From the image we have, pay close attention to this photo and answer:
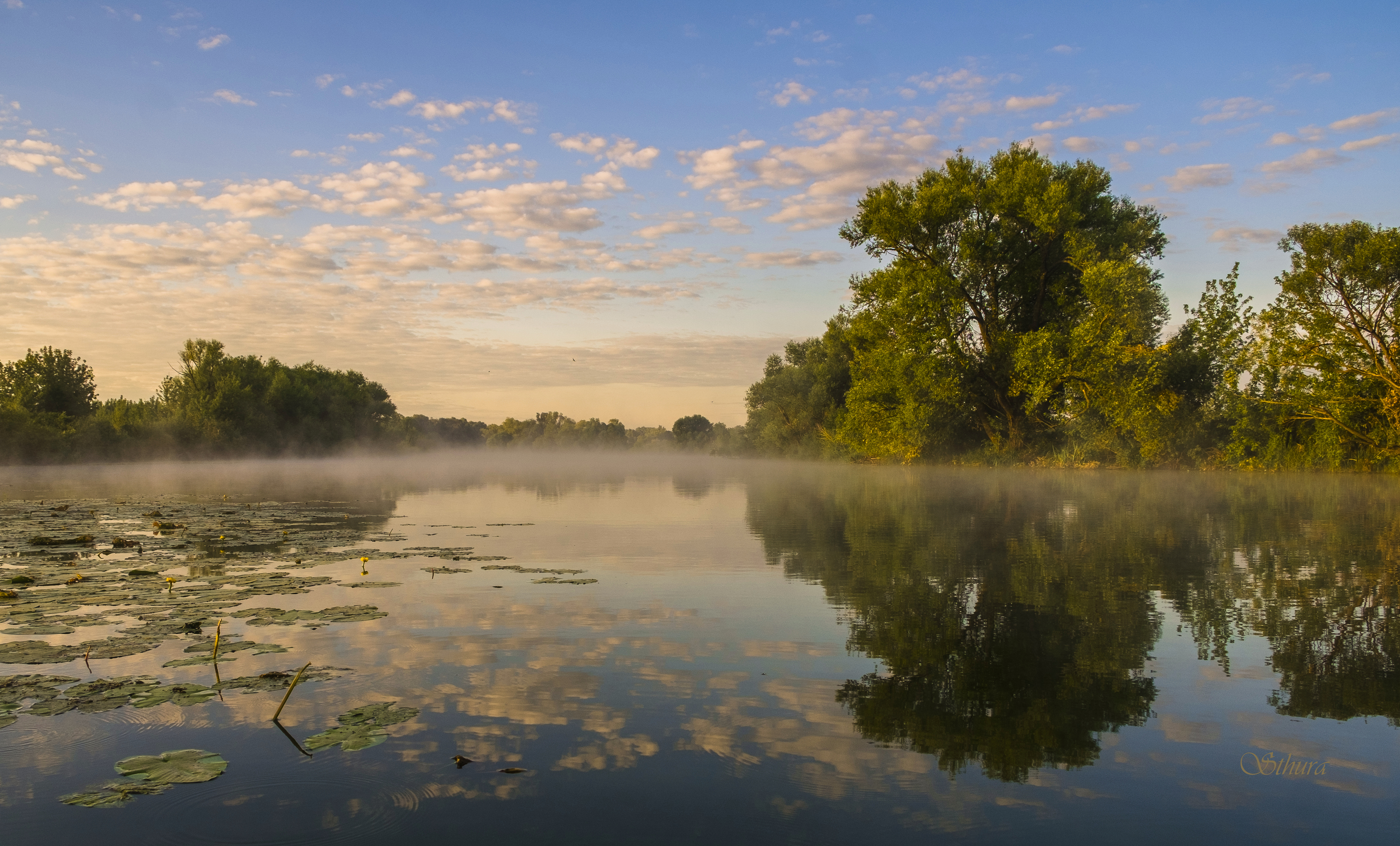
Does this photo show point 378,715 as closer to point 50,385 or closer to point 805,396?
point 805,396

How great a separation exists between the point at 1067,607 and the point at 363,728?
654 centimetres

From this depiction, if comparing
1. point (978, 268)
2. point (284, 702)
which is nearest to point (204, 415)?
point (978, 268)

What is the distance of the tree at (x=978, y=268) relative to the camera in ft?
120

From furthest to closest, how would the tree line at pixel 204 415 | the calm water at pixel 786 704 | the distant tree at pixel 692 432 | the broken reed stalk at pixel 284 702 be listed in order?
the distant tree at pixel 692 432 < the tree line at pixel 204 415 < the broken reed stalk at pixel 284 702 < the calm water at pixel 786 704

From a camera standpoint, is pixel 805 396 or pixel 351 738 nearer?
pixel 351 738

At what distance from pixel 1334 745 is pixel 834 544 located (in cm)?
873

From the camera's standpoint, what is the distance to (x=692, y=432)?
13988 cm

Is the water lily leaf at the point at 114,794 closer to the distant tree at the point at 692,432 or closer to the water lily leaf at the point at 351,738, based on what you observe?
the water lily leaf at the point at 351,738

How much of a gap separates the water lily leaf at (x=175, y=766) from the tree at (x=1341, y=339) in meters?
40.3

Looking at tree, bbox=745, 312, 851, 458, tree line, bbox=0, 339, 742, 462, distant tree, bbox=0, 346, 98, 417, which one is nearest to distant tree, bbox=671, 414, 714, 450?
tree line, bbox=0, 339, 742, 462

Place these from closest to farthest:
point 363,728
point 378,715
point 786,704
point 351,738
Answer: point 351,738
point 363,728
point 378,715
point 786,704

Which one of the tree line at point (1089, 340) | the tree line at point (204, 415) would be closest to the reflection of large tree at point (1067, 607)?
the tree line at point (1089, 340)

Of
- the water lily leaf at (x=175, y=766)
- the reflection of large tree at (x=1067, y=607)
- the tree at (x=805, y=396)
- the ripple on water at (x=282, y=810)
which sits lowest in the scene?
the ripple on water at (x=282, y=810)

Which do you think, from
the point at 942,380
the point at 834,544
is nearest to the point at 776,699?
the point at 834,544
